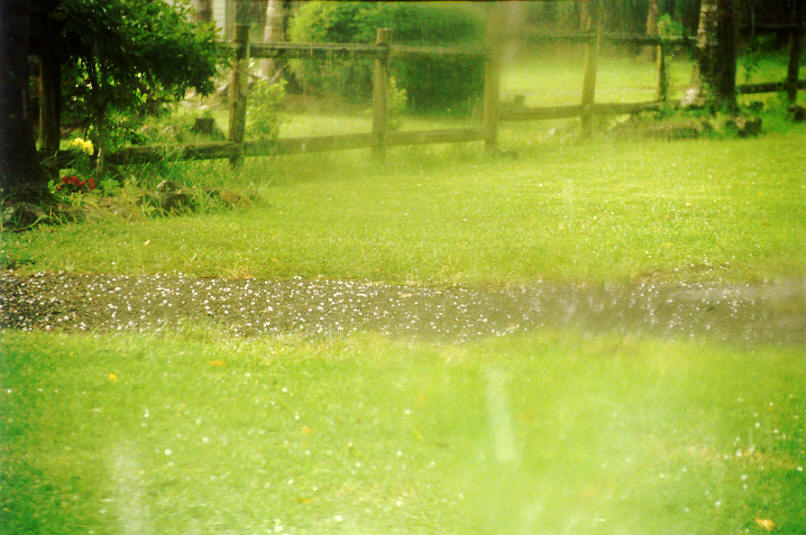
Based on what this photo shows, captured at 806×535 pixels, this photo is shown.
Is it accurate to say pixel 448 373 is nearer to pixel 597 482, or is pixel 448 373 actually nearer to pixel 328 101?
pixel 597 482

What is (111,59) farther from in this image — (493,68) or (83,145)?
(493,68)

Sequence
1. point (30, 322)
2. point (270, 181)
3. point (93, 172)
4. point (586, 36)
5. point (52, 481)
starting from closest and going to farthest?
1. point (52, 481)
2. point (586, 36)
3. point (30, 322)
4. point (270, 181)
5. point (93, 172)

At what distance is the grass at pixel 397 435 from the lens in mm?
1461

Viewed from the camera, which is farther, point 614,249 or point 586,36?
point 614,249

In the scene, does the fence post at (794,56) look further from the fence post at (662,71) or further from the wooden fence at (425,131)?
the fence post at (662,71)

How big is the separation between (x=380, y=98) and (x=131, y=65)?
1.66 metres

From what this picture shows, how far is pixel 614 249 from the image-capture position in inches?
84.3

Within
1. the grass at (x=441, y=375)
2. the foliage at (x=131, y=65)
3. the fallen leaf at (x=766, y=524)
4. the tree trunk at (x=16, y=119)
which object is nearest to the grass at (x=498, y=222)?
the grass at (x=441, y=375)

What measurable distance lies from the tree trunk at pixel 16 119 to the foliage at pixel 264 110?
1.59 feet

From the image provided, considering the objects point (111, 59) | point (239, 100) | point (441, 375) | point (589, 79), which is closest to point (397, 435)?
point (441, 375)

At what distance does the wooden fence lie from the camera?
1472mm

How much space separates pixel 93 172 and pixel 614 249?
1.47 m

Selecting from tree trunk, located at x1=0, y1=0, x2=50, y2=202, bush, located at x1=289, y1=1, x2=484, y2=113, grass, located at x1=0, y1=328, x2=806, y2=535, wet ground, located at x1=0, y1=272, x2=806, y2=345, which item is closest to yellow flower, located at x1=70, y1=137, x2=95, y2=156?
tree trunk, located at x1=0, y1=0, x2=50, y2=202

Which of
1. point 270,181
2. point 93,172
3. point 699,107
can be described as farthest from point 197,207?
point 699,107
